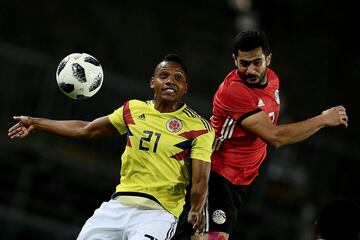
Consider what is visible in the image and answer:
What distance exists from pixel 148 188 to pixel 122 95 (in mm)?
5947

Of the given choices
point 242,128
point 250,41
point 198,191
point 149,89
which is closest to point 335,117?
point 242,128

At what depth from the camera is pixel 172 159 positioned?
6270mm

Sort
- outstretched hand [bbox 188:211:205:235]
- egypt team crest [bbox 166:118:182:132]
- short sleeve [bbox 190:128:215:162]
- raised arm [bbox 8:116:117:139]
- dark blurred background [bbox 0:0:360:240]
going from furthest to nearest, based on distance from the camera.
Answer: dark blurred background [bbox 0:0:360:240] → raised arm [bbox 8:116:117:139] → egypt team crest [bbox 166:118:182:132] → short sleeve [bbox 190:128:215:162] → outstretched hand [bbox 188:211:205:235]

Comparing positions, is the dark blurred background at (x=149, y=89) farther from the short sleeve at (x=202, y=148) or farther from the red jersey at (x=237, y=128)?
the short sleeve at (x=202, y=148)

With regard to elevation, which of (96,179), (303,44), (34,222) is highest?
(303,44)

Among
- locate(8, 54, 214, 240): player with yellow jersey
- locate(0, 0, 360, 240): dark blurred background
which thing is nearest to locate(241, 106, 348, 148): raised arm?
locate(8, 54, 214, 240): player with yellow jersey

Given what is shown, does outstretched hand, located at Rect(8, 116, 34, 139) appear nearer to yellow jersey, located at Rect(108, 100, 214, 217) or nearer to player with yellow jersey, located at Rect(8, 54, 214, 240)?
player with yellow jersey, located at Rect(8, 54, 214, 240)

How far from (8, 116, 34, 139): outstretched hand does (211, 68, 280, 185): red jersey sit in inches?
56.5

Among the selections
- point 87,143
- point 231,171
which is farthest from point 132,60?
point 231,171

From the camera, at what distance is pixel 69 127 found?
21.8 ft

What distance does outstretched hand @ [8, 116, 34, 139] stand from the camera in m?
6.48

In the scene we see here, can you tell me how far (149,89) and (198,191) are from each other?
6.04 m

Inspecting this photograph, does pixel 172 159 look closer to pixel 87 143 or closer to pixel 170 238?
pixel 170 238

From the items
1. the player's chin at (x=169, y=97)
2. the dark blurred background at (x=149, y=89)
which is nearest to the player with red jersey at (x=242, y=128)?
the player's chin at (x=169, y=97)
